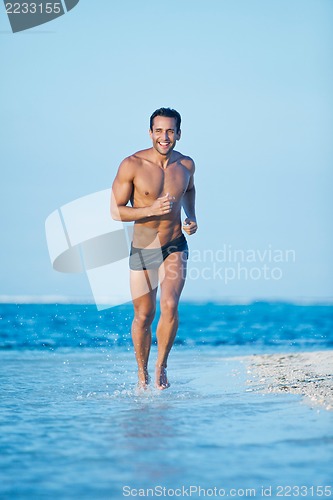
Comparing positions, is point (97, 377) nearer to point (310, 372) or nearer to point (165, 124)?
point (310, 372)

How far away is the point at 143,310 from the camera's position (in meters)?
6.78

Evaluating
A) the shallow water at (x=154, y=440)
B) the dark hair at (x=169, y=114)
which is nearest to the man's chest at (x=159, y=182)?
the dark hair at (x=169, y=114)

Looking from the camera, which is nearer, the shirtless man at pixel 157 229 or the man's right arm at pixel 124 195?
the man's right arm at pixel 124 195

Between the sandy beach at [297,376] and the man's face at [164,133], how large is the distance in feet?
6.79

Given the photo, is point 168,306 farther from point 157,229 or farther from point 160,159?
point 160,159

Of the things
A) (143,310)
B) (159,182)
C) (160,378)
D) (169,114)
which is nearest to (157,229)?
(159,182)

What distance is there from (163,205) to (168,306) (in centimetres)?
83

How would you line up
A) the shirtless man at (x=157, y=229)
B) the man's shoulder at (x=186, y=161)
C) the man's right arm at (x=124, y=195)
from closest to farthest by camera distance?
the man's right arm at (x=124, y=195) < the shirtless man at (x=157, y=229) < the man's shoulder at (x=186, y=161)

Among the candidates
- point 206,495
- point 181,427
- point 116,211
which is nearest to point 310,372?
point 116,211

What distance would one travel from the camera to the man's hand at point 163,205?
6.26 meters

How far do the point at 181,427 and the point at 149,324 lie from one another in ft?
7.23

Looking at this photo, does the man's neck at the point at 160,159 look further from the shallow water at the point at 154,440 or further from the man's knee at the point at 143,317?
the shallow water at the point at 154,440

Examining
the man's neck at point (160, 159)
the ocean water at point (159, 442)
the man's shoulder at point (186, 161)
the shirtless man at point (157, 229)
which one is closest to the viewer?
the ocean water at point (159, 442)

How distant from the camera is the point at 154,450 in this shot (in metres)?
4.09
